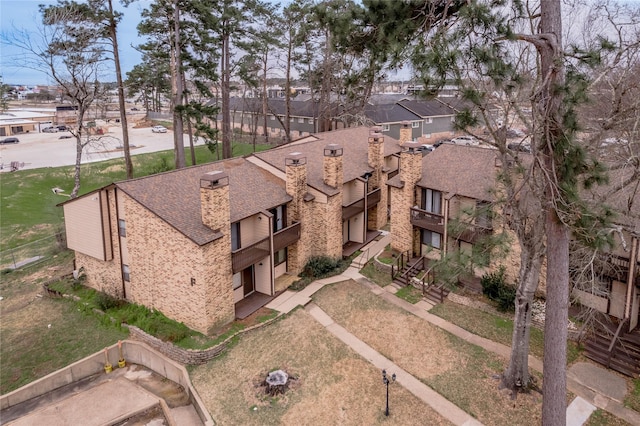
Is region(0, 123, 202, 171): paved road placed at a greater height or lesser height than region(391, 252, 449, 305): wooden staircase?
greater

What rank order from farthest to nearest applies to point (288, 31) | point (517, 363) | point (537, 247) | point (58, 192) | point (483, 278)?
point (288, 31)
point (58, 192)
point (483, 278)
point (517, 363)
point (537, 247)

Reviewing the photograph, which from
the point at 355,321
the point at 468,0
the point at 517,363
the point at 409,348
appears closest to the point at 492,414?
the point at 517,363

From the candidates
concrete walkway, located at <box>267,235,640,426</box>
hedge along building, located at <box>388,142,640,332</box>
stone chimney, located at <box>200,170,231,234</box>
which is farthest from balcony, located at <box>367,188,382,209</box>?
stone chimney, located at <box>200,170,231,234</box>

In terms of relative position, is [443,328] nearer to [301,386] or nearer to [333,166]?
[301,386]

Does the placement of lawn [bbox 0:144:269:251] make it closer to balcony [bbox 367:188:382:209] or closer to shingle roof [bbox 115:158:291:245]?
shingle roof [bbox 115:158:291:245]

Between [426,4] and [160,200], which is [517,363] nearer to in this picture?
[426,4]

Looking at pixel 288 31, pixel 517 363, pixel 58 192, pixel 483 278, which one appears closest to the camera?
pixel 517 363
